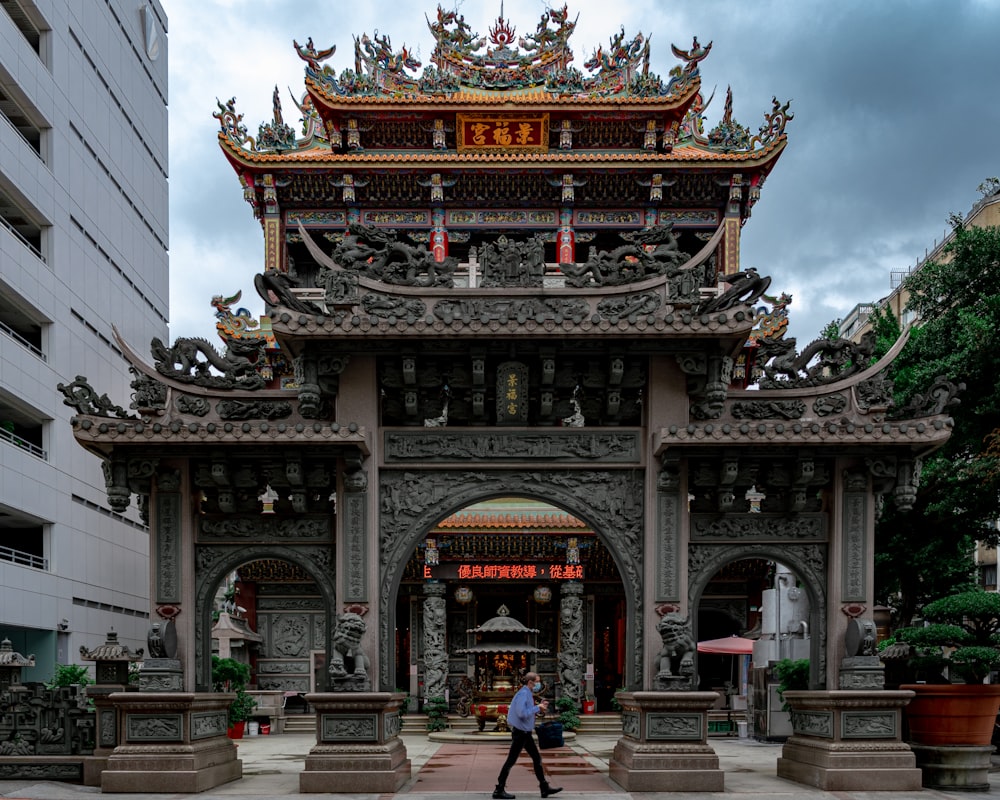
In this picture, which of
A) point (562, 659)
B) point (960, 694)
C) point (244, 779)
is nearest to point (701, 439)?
point (960, 694)

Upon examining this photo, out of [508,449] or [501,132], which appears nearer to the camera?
[508,449]

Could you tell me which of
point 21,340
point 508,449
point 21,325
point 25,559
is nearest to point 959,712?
point 508,449

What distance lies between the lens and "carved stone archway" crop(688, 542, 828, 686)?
13.5 meters

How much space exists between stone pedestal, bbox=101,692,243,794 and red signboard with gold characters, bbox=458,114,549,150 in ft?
60.0

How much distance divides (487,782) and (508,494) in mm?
3947

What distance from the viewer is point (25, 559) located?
26.2 m

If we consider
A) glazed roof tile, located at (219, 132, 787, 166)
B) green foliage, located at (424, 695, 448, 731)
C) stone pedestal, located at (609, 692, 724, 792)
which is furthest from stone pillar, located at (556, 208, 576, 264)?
stone pedestal, located at (609, 692, 724, 792)

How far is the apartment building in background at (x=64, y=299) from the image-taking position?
24297 mm

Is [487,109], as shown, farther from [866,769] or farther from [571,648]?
[866,769]

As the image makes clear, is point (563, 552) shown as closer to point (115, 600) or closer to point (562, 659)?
point (562, 659)

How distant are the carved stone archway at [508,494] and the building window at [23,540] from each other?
14.4 meters

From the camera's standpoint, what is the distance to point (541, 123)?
27.6 meters

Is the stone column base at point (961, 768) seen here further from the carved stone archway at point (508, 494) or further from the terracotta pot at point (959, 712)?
the carved stone archway at point (508, 494)

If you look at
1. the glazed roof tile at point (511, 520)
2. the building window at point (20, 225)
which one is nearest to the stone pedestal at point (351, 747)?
the glazed roof tile at point (511, 520)
